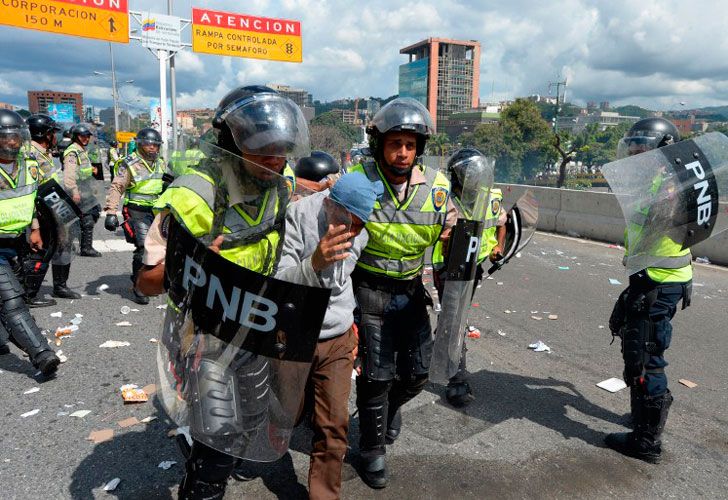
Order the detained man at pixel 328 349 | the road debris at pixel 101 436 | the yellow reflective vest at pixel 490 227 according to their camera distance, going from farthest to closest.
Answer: the yellow reflective vest at pixel 490 227 < the road debris at pixel 101 436 < the detained man at pixel 328 349

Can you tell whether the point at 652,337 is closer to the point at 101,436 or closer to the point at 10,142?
the point at 101,436

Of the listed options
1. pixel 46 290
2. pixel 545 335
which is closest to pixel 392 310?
pixel 545 335

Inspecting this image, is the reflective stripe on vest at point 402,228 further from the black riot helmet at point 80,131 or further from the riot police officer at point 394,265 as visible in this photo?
the black riot helmet at point 80,131

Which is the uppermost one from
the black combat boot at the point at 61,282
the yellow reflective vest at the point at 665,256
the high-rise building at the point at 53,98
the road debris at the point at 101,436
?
the high-rise building at the point at 53,98

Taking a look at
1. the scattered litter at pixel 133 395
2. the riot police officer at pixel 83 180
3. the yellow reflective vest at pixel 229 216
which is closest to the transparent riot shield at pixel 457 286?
the yellow reflective vest at pixel 229 216

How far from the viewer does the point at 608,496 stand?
280 cm

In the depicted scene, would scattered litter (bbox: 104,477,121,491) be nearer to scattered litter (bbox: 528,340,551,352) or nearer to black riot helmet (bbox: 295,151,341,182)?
black riot helmet (bbox: 295,151,341,182)

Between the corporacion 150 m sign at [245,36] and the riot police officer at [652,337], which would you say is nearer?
the riot police officer at [652,337]

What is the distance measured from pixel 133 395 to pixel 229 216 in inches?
95.0

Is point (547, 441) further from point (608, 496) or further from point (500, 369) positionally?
point (500, 369)

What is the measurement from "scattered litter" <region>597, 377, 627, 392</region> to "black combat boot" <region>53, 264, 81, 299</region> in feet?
18.2

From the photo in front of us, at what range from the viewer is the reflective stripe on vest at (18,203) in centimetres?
393

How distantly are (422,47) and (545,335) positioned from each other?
13215 centimetres

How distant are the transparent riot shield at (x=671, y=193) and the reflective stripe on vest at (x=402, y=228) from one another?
0.92 meters
